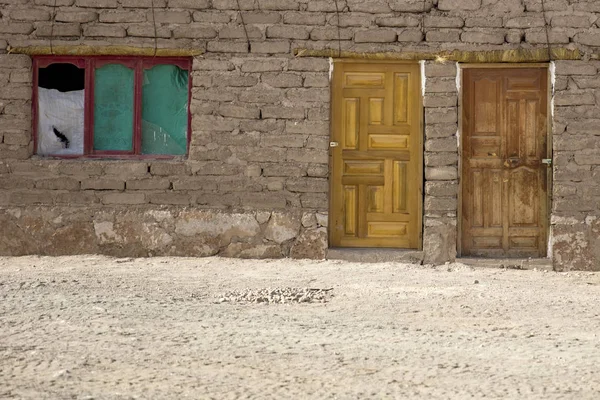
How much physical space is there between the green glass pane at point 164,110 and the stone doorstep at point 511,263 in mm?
2971

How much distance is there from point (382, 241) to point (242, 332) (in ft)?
11.2

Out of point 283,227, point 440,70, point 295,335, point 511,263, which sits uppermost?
point 440,70

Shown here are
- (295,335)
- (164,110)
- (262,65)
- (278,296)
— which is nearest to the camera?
(295,335)

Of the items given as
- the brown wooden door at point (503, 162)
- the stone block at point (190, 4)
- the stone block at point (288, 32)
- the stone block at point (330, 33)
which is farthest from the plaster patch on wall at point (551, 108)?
the stone block at point (190, 4)

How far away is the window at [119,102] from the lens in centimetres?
763

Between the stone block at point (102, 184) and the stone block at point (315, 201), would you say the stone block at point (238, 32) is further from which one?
the stone block at point (102, 184)

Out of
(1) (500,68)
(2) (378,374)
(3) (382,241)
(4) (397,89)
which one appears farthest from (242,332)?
(1) (500,68)

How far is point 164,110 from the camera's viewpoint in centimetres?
766

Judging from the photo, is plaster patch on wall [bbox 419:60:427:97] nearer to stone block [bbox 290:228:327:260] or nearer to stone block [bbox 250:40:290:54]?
stone block [bbox 250:40:290:54]

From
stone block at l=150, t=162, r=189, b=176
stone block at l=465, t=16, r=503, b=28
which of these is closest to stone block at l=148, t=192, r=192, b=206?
stone block at l=150, t=162, r=189, b=176

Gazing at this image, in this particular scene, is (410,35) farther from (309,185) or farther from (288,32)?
(309,185)

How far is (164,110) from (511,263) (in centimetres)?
366

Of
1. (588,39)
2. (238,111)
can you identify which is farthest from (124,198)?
(588,39)

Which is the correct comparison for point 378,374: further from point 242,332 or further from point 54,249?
point 54,249
